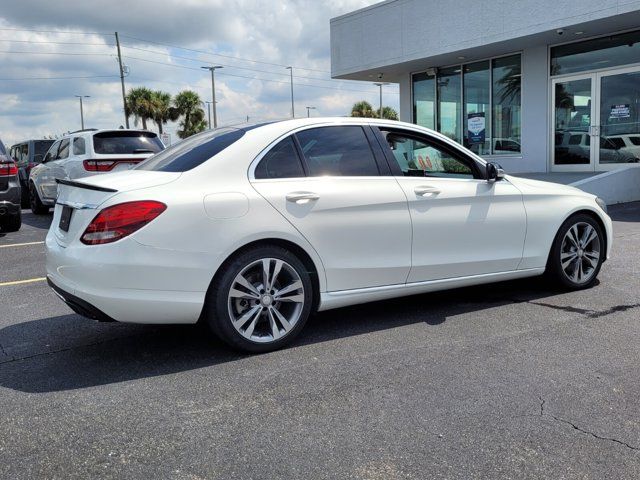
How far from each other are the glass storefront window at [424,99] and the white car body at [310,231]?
46.5 feet

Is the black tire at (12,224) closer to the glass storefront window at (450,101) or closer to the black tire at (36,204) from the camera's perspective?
the black tire at (36,204)

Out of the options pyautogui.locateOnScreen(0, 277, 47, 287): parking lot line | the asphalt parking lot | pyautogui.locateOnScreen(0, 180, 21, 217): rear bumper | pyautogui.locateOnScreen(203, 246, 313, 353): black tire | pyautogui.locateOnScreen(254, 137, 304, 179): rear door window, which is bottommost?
the asphalt parking lot

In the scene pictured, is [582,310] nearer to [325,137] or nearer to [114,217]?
[325,137]

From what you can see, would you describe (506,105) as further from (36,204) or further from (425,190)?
(425,190)

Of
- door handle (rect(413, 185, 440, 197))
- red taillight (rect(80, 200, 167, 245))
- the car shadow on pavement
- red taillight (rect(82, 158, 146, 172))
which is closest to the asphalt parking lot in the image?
the car shadow on pavement

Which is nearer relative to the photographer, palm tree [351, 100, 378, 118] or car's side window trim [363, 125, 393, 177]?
car's side window trim [363, 125, 393, 177]

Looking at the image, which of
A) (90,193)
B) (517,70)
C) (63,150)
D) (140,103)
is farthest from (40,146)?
(140,103)

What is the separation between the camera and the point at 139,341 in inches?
175

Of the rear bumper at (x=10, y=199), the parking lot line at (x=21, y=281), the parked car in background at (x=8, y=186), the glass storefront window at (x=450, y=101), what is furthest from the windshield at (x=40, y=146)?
the glass storefront window at (x=450, y=101)

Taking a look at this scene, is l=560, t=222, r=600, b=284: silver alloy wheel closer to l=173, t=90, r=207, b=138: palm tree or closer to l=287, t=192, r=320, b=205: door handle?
l=287, t=192, r=320, b=205: door handle

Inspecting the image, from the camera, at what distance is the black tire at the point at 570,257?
17.9 ft

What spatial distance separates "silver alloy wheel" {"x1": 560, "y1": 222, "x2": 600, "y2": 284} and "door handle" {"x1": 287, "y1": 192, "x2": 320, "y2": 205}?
8.47ft

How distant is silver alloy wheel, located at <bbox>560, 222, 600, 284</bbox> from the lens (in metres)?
5.53

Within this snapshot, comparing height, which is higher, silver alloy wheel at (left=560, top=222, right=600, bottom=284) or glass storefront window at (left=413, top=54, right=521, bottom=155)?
glass storefront window at (left=413, top=54, right=521, bottom=155)
